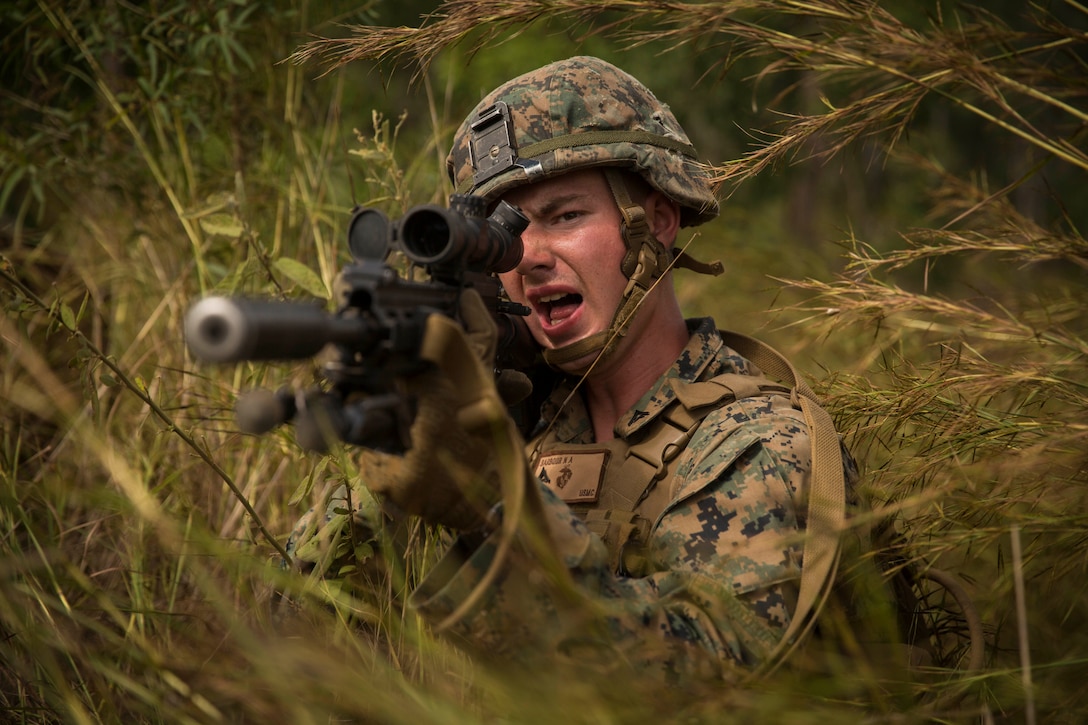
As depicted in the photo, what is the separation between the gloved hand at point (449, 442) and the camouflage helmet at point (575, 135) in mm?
1129

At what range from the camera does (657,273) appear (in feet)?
10.0

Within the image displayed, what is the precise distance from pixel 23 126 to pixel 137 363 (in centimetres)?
180

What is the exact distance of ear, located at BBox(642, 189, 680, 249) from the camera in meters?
3.17

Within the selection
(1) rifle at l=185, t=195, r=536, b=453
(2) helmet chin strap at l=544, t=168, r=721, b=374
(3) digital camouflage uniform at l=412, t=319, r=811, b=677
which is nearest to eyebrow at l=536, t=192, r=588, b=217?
(2) helmet chin strap at l=544, t=168, r=721, b=374

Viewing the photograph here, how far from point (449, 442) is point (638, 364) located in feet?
4.10

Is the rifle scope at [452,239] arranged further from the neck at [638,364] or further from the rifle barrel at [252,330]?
the neck at [638,364]

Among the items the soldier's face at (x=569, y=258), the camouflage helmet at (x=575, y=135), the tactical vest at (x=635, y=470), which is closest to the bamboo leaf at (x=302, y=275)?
the camouflage helmet at (x=575, y=135)

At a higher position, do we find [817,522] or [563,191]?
[563,191]

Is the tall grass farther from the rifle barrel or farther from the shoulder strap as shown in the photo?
the rifle barrel

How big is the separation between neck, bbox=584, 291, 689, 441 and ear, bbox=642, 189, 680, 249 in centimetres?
25

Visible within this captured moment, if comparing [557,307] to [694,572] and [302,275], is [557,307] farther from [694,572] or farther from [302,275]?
[302,275]

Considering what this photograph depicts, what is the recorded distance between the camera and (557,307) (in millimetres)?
3043

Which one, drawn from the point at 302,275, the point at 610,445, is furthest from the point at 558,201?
the point at 302,275

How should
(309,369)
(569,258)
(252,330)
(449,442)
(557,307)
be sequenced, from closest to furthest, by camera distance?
(252,330) → (449,442) → (569,258) → (557,307) → (309,369)
